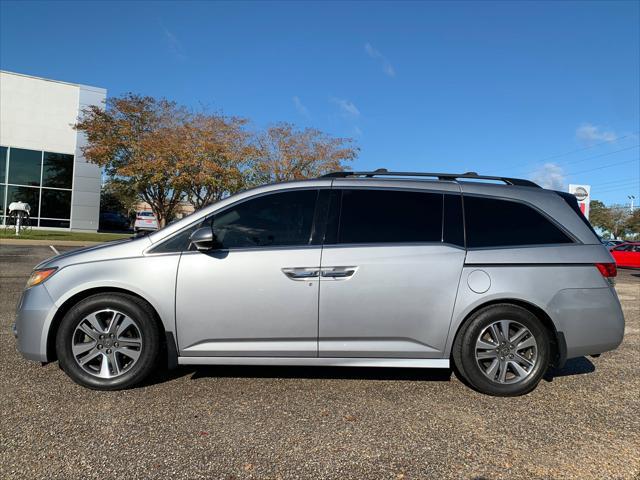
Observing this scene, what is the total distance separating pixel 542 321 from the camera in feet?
13.2

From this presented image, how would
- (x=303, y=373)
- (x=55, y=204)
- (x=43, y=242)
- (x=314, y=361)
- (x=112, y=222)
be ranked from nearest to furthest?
(x=314, y=361)
(x=303, y=373)
(x=43, y=242)
(x=55, y=204)
(x=112, y=222)

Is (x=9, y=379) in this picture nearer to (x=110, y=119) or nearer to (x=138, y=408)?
(x=138, y=408)

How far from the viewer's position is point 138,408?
3.52 meters

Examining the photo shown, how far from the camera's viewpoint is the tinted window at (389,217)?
3984 mm

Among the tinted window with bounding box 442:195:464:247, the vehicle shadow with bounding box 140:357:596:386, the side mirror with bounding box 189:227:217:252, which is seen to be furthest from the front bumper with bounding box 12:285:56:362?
the tinted window with bounding box 442:195:464:247

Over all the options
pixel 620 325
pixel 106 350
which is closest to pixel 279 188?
pixel 106 350

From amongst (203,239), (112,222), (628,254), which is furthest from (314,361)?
(112,222)

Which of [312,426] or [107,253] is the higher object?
[107,253]

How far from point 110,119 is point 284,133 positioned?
9003 mm

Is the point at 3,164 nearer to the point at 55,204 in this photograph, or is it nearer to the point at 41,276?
the point at 55,204

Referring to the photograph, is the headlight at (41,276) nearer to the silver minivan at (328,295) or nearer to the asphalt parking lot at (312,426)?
the silver minivan at (328,295)

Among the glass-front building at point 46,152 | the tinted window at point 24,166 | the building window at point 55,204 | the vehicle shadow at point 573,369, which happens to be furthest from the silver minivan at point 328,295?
the building window at point 55,204

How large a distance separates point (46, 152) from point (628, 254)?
33.6 meters

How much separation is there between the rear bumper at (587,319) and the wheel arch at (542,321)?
4cm
